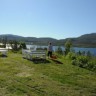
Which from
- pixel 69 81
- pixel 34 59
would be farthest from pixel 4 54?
pixel 69 81

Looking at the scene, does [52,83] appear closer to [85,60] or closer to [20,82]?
[20,82]

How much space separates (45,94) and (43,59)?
10458 mm

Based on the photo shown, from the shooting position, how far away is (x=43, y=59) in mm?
18703

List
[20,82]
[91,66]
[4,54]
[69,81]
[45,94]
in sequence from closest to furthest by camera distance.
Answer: [45,94] < [20,82] < [69,81] < [91,66] < [4,54]

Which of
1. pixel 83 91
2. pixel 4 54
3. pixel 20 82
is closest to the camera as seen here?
pixel 83 91

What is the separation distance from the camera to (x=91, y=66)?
16297mm

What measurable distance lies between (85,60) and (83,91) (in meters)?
9.31

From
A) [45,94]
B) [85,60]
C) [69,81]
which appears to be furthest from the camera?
[85,60]

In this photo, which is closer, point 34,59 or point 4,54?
point 34,59

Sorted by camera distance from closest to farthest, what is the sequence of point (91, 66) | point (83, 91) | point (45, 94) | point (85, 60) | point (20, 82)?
point (45, 94), point (83, 91), point (20, 82), point (91, 66), point (85, 60)

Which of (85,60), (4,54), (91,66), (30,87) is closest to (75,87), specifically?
(30,87)

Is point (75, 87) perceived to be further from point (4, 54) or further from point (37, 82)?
point (4, 54)

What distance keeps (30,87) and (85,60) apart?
9.74 metres

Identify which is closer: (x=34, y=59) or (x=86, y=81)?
(x=86, y=81)
